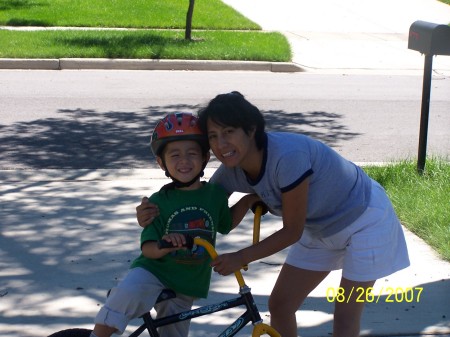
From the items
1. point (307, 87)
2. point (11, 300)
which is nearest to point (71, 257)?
point (11, 300)

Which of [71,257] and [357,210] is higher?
[357,210]

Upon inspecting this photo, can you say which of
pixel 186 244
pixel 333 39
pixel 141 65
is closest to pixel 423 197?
pixel 186 244

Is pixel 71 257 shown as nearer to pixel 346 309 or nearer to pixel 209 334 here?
pixel 209 334

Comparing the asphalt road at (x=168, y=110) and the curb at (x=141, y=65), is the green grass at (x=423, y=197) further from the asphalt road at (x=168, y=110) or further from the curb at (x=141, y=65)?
the curb at (x=141, y=65)

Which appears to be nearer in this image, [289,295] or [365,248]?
[365,248]

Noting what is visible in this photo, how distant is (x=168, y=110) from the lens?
416 inches

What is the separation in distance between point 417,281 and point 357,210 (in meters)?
1.87

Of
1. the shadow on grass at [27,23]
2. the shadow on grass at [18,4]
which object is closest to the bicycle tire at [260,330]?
the shadow on grass at [27,23]

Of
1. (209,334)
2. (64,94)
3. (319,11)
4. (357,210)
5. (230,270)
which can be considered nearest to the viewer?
(230,270)

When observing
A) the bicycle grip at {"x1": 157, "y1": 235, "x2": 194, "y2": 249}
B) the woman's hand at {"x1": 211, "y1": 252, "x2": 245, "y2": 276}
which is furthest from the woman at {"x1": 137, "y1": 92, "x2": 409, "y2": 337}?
the bicycle grip at {"x1": 157, "y1": 235, "x2": 194, "y2": 249}

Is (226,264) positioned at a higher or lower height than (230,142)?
lower

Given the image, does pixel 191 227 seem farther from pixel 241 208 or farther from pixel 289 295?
pixel 289 295

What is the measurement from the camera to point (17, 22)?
16.5m

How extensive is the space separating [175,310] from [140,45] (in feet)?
36.6
